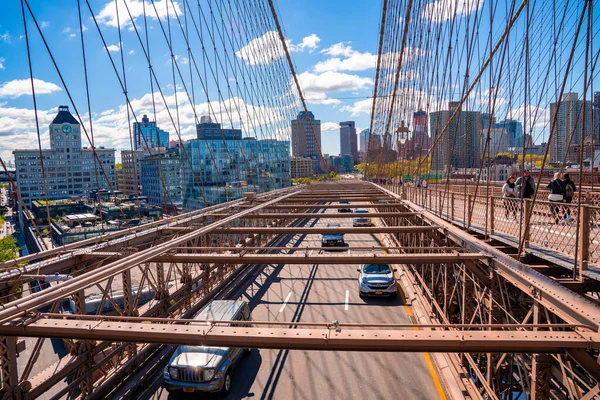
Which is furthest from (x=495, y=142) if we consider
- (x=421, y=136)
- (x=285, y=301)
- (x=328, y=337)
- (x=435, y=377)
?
(x=421, y=136)

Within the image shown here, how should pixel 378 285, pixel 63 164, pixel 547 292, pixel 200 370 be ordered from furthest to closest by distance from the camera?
pixel 63 164
pixel 378 285
pixel 200 370
pixel 547 292

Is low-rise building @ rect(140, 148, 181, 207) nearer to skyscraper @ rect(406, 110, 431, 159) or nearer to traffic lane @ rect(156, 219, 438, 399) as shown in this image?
skyscraper @ rect(406, 110, 431, 159)

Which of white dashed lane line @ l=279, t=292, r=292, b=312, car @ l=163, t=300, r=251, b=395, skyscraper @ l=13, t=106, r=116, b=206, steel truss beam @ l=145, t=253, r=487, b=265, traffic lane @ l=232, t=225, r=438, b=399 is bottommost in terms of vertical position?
white dashed lane line @ l=279, t=292, r=292, b=312

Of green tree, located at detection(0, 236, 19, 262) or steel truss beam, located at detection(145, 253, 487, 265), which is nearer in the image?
steel truss beam, located at detection(145, 253, 487, 265)

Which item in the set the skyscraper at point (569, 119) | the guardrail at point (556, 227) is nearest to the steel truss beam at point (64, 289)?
the guardrail at point (556, 227)

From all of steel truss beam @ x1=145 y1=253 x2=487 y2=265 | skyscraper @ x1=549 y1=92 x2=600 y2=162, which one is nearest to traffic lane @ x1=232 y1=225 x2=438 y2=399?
steel truss beam @ x1=145 y1=253 x2=487 y2=265

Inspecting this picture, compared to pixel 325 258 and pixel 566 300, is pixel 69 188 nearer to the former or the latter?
pixel 325 258

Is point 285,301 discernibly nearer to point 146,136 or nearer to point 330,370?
point 330,370

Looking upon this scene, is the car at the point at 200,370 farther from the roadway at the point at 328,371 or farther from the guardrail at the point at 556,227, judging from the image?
the guardrail at the point at 556,227

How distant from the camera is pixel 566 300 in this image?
4066 millimetres

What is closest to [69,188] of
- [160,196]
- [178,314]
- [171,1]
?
[160,196]

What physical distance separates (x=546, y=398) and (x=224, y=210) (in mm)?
11333

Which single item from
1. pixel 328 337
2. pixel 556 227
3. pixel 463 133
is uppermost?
pixel 463 133

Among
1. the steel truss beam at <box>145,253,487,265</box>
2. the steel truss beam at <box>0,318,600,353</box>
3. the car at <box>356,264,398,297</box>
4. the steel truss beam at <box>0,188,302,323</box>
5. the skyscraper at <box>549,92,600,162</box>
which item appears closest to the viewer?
the steel truss beam at <box>0,318,600,353</box>
